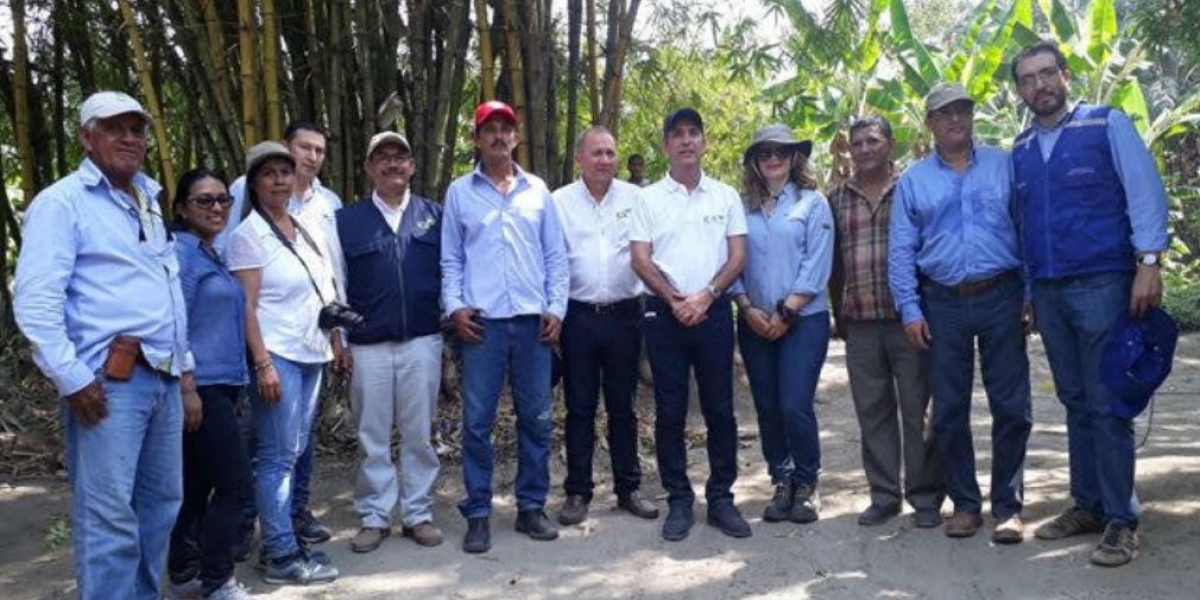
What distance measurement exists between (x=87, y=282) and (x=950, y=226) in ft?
9.30

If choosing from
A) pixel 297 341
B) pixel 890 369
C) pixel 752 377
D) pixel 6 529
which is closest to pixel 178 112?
pixel 6 529

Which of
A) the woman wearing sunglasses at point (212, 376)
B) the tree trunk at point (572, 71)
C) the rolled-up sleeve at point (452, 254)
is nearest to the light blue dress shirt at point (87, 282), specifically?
the woman wearing sunglasses at point (212, 376)

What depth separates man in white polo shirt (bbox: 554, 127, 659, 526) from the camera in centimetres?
408

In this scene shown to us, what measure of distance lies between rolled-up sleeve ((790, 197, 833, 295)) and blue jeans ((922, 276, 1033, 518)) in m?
0.39

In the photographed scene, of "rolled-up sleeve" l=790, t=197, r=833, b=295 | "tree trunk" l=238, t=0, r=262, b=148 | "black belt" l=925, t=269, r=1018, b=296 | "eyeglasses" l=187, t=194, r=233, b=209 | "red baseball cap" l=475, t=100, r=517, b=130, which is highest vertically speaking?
"tree trunk" l=238, t=0, r=262, b=148

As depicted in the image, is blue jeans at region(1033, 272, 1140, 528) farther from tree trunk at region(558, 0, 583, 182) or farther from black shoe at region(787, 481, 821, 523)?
tree trunk at region(558, 0, 583, 182)

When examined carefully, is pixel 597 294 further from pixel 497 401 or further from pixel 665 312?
pixel 497 401

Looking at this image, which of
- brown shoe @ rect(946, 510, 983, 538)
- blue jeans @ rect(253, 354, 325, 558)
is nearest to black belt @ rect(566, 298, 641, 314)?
blue jeans @ rect(253, 354, 325, 558)

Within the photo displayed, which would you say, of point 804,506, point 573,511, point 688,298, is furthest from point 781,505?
point 688,298

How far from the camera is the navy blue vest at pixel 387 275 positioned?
153 inches

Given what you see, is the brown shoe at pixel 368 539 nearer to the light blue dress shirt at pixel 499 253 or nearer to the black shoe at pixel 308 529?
the black shoe at pixel 308 529

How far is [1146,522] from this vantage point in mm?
3828

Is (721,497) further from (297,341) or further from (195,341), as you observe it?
(195,341)

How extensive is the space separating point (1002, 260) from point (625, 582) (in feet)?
5.80
